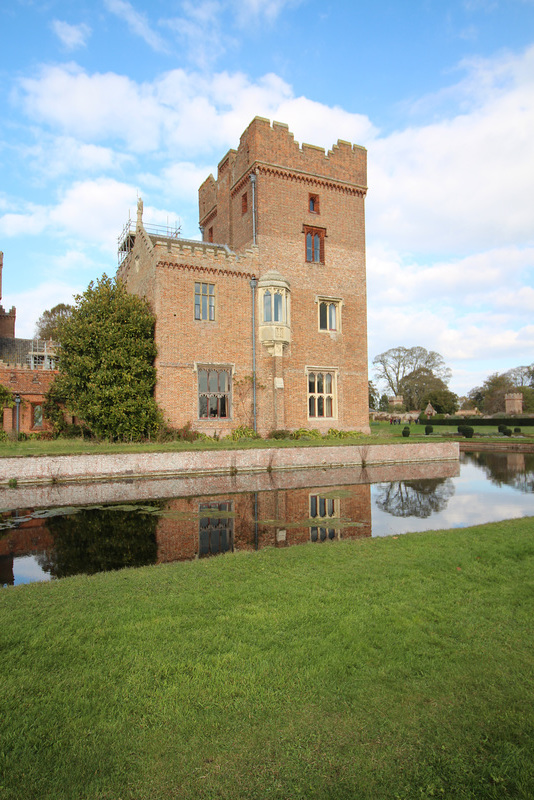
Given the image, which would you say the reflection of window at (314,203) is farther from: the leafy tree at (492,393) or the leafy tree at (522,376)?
the leafy tree at (522,376)

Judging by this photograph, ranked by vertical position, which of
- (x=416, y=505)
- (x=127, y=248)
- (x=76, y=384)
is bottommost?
(x=416, y=505)

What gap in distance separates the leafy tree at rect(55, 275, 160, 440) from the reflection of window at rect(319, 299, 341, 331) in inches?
362

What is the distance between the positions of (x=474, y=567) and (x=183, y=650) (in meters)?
3.84

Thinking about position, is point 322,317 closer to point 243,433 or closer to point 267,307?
point 267,307

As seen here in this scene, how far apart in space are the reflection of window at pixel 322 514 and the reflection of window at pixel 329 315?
1563 cm

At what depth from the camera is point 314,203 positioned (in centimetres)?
2694

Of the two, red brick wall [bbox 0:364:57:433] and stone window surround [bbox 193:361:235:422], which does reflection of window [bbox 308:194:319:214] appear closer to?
stone window surround [bbox 193:361:235:422]

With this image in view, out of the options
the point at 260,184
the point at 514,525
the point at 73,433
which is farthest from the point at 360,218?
the point at 514,525

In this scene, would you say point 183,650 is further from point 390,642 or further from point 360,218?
point 360,218

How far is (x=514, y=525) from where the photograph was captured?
28.1 feet

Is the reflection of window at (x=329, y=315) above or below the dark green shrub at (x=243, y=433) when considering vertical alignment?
above

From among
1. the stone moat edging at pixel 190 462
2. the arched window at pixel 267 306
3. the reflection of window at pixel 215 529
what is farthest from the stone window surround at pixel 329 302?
the reflection of window at pixel 215 529

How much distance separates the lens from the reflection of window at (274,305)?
24.8 metres

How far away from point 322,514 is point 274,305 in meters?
15.8
